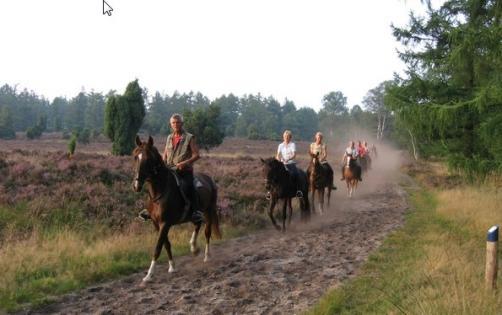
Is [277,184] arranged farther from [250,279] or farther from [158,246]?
[158,246]

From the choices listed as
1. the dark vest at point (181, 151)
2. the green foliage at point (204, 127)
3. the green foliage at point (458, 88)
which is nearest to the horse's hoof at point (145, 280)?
the dark vest at point (181, 151)

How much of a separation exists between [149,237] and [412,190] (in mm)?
17719

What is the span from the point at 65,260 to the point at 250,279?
3646 mm

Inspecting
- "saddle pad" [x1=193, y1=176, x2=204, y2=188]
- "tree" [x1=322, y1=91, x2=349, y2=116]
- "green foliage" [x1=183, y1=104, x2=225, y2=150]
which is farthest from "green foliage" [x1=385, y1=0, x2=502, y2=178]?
"tree" [x1=322, y1=91, x2=349, y2=116]

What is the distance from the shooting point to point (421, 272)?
6910 mm

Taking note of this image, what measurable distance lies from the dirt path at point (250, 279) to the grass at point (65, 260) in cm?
45

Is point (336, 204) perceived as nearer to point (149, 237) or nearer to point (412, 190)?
point (412, 190)

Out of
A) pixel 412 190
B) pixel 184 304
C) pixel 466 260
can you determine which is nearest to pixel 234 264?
pixel 184 304

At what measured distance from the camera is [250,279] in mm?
7344

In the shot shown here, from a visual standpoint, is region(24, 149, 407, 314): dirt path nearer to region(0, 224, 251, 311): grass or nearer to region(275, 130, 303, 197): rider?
region(0, 224, 251, 311): grass

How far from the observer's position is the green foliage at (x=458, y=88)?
37.9 ft

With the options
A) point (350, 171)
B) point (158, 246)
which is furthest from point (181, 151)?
point (350, 171)

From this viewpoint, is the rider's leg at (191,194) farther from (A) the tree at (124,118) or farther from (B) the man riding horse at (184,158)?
(A) the tree at (124,118)

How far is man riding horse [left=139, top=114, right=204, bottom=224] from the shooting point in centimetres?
838
